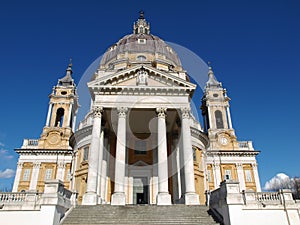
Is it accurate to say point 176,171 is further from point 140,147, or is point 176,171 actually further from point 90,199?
point 90,199

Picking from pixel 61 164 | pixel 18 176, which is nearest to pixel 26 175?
pixel 18 176

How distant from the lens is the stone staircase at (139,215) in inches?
518

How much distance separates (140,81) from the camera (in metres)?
21.2

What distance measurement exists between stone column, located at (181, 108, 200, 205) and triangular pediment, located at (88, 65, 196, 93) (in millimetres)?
2427

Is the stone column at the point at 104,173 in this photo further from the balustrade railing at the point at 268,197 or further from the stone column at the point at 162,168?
the balustrade railing at the point at 268,197

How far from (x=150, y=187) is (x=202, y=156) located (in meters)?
9.01

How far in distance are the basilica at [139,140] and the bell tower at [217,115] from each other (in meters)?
0.18

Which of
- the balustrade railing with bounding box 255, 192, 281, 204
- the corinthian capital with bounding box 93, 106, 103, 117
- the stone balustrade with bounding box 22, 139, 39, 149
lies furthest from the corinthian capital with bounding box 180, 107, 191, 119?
the stone balustrade with bounding box 22, 139, 39, 149

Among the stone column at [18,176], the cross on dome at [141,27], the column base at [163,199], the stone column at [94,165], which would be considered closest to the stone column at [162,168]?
the column base at [163,199]

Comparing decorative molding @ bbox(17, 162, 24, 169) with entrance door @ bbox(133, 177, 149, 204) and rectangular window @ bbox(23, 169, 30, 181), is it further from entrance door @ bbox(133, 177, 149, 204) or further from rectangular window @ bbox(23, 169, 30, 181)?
entrance door @ bbox(133, 177, 149, 204)

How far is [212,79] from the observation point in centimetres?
4994

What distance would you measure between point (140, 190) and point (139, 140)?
526 centimetres

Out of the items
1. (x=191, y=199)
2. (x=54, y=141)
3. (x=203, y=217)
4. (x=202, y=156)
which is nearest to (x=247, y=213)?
(x=203, y=217)

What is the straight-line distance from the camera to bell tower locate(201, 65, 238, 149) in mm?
40062
